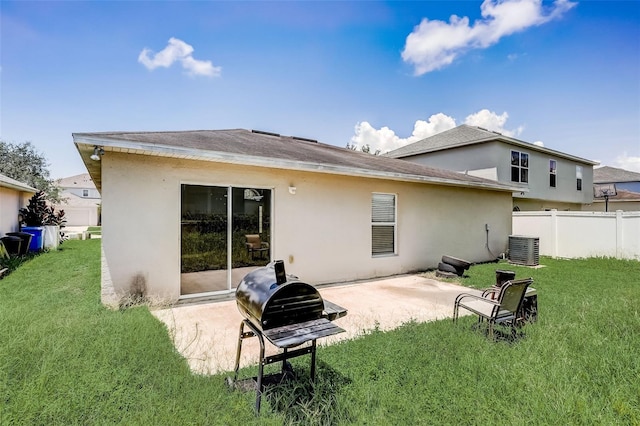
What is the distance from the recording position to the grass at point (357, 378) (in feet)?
7.68

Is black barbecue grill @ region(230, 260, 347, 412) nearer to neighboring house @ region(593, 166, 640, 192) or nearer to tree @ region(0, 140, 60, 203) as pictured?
tree @ region(0, 140, 60, 203)

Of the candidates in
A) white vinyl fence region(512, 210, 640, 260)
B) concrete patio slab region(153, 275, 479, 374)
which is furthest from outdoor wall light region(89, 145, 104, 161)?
white vinyl fence region(512, 210, 640, 260)

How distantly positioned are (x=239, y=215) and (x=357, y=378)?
4677 millimetres

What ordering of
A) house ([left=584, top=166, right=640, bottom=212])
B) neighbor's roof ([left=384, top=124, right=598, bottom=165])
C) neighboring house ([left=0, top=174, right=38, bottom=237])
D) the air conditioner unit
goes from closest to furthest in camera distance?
the air conditioner unit < neighboring house ([left=0, top=174, right=38, bottom=237]) < neighbor's roof ([left=384, top=124, right=598, bottom=165]) < house ([left=584, top=166, right=640, bottom=212])

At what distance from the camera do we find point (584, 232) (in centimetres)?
1277

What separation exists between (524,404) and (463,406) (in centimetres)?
51

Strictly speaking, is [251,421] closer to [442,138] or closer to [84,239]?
[442,138]

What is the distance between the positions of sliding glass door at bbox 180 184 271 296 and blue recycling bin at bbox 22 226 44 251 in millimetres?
11437

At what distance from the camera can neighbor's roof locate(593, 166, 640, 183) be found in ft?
111

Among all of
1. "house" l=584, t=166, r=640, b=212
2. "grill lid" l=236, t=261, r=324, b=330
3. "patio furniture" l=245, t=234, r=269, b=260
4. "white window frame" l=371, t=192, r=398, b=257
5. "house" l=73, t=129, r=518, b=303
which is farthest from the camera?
"house" l=584, t=166, r=640, b=212

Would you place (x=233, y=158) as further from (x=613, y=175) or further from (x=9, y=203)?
(x=613, y=175)

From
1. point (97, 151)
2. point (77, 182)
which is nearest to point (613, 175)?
point (97, 151)

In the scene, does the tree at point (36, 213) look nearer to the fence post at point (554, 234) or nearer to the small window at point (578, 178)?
the fence post at point (554, 234)

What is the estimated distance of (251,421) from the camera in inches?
90.9
